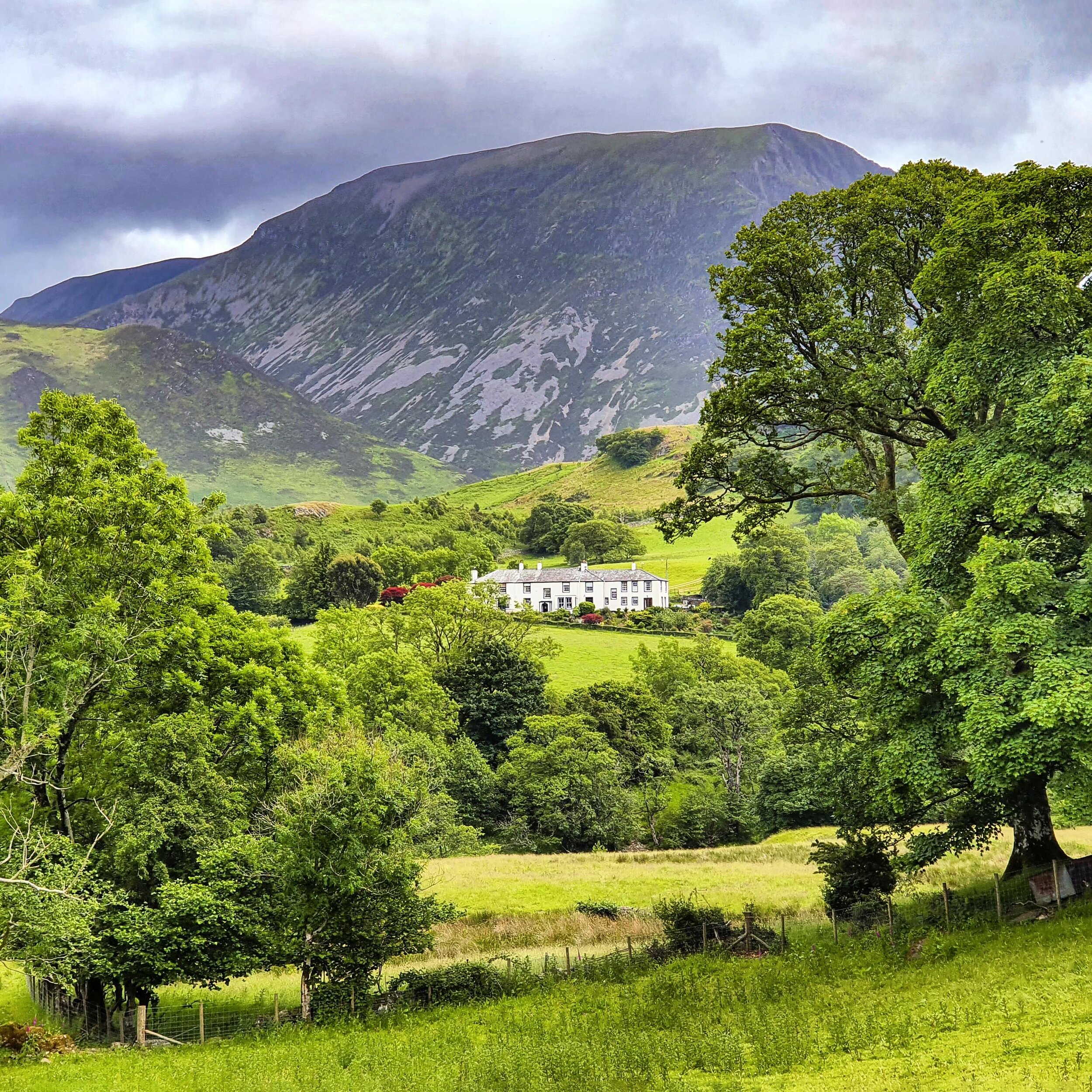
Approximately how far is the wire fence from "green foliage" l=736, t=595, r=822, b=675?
7138 cm

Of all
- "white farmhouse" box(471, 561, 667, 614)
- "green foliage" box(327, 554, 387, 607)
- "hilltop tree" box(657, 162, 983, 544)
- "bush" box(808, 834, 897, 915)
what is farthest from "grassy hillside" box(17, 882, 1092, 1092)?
"white farmhouse" box(471, 561, 667, 614)

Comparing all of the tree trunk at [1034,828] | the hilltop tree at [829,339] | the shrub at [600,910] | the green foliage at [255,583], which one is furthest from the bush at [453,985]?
the green foliage at [255,583]

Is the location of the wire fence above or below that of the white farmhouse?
below

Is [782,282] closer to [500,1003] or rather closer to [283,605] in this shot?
[500,1003]

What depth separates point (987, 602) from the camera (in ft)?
61.9

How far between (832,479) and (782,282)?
709 centimetres

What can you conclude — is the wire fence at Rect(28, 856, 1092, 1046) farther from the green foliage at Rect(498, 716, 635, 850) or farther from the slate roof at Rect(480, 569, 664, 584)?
the slate roof at Rect(480, 569, 664, 584)

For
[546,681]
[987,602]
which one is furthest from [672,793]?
[987,602]

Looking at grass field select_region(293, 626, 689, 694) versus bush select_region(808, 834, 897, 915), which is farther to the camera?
grass field select_region(293, 626, 689, 694)

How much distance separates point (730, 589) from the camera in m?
134

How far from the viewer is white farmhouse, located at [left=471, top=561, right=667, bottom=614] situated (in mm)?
141250

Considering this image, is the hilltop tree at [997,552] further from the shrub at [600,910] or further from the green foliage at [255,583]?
the green foliage at [255,583]

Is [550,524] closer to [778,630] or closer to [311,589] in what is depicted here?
[311,589]


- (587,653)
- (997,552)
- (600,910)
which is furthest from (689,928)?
(587,653)
